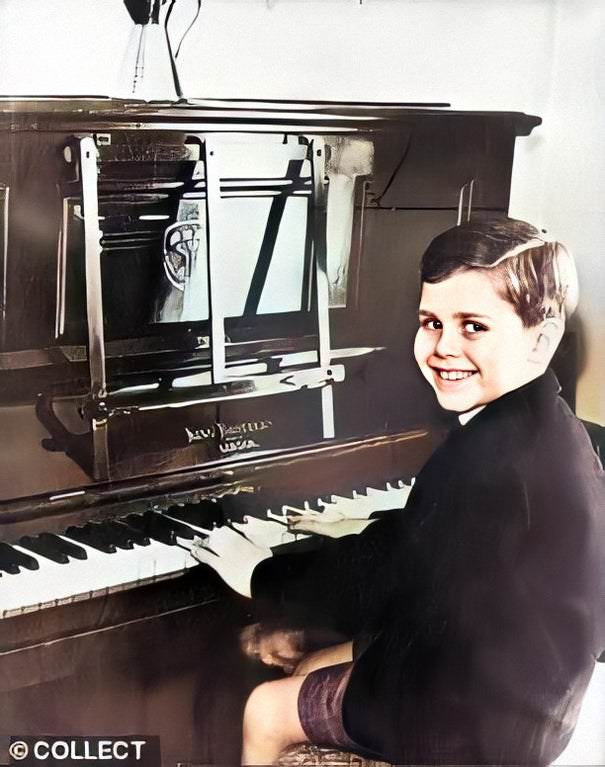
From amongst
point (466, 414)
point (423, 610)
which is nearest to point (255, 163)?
point (466, 414)

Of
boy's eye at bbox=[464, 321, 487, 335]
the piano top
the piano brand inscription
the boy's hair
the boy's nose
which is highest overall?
the piano top

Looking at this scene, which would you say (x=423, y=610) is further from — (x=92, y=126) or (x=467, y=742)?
(x=92, y=126)

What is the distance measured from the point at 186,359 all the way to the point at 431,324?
36 cm

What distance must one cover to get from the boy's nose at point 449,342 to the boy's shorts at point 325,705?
1.57ft

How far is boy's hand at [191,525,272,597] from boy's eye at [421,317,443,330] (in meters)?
0.40

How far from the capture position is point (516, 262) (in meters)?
1.08

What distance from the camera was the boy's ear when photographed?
3.58 ft

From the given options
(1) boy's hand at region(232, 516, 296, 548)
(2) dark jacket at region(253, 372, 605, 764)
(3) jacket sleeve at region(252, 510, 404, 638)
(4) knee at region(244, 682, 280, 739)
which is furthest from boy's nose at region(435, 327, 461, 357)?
(4) knee at region(244, 682, 280, 739)

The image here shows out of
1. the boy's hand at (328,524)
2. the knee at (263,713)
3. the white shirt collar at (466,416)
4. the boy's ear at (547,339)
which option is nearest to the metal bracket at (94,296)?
the boy's hand at (328,524)

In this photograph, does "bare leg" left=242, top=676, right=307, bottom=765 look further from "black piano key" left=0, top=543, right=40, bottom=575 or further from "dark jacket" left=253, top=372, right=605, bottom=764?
"black piano key" left=0, top=543, right=40, bottom=575

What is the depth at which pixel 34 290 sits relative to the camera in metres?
1.02

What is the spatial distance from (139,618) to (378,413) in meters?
0.45

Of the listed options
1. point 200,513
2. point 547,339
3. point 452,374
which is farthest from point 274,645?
point 547,339

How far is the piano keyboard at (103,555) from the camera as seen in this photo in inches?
39.9
